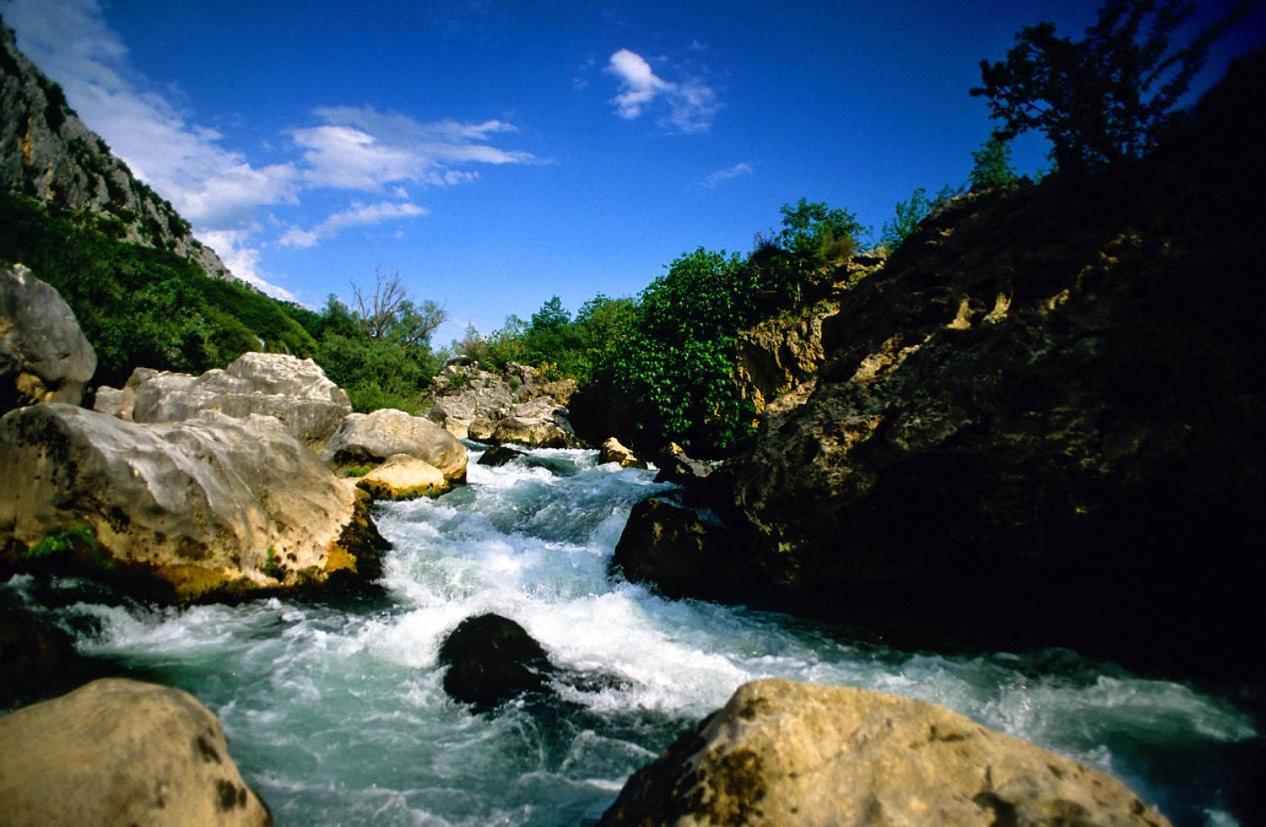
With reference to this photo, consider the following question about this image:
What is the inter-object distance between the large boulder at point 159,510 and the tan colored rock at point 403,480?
4116 millimetres

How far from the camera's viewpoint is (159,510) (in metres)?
6.11

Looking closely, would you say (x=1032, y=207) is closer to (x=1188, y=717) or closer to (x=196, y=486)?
(x=1188, y=717)

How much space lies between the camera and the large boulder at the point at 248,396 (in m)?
13.5

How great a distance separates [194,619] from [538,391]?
2252cm

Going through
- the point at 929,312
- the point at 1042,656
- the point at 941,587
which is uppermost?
the point at 929,312

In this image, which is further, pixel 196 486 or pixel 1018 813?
pixel 196 486

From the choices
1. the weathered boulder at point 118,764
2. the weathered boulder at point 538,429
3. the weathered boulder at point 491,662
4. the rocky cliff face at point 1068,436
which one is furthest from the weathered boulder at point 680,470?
the weathered boulder at point 118,764

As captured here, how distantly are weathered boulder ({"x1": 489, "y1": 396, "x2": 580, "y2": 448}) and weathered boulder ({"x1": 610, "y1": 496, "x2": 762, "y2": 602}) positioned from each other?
1304cm

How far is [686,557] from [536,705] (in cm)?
335

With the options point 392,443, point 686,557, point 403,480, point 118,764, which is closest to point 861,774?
point 118,764

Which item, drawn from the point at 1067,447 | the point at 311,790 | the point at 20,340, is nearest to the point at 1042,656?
the point at 1067,447

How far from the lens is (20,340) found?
10.8 m

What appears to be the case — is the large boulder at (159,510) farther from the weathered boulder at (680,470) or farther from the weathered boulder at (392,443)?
the weathered boulder at (680,470)

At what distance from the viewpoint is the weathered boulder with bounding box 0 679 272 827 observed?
95.5 inches
